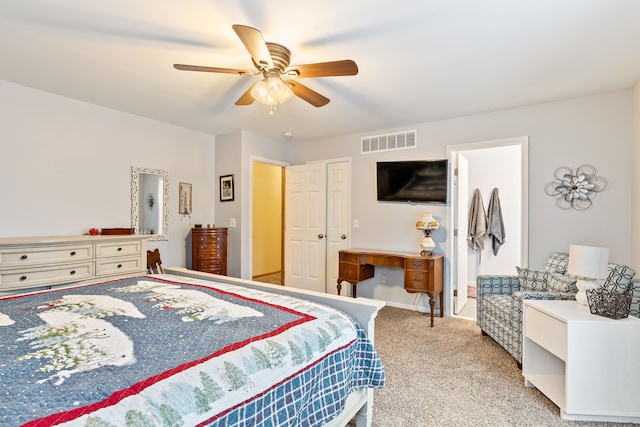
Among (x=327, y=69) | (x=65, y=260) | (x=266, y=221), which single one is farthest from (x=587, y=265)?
(x=266, y=221)

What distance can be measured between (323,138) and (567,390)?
4028 millimetres

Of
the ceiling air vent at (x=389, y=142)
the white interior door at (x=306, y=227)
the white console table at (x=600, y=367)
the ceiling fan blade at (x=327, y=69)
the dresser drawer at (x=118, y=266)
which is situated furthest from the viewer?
the white interior door at (x=306, y=227)

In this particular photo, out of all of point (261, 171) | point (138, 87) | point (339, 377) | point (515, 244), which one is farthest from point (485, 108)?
point (261, 171)

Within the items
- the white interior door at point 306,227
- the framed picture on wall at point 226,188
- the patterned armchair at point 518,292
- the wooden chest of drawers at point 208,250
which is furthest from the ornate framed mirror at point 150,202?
the patterned armchair at point 518,292

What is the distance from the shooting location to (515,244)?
520cm

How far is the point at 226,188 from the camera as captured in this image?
15.1ft

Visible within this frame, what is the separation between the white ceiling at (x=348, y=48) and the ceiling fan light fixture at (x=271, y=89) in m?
0.26

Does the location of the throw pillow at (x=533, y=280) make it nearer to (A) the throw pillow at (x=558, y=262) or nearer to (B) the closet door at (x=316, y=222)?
(A) the throw pillow at (x=558, y=262)

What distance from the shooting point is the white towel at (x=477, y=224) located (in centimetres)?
526

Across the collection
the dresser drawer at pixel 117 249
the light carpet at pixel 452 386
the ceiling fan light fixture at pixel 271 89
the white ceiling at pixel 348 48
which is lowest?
the light carpet at pixel 452 386

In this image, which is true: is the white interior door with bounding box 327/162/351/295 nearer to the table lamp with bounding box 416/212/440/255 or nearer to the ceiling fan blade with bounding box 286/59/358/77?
the table lamp with bounding box 416/212/440/255

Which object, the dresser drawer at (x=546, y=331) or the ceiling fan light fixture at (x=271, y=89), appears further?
the ceiling fan light fixture at (x=271, y=89)

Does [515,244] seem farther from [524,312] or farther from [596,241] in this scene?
[524,312]

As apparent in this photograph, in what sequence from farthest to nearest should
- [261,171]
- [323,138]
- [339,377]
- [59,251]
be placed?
[261,171]
[323,138]
[59,251]
[339,377]
